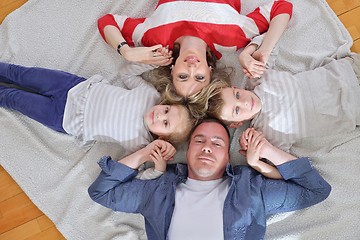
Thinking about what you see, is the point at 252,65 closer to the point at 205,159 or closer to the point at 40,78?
the point at 205,159

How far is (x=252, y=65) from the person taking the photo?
57.4 inches

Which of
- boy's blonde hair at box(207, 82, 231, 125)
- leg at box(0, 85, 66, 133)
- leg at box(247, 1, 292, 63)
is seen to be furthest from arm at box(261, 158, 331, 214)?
leg at box(0, 85, 66, 133)

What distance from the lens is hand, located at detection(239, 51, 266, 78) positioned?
1458 millimetres

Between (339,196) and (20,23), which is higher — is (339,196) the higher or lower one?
the lower one

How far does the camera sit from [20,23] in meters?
1.72

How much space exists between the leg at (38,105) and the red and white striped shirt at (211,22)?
1.21ft

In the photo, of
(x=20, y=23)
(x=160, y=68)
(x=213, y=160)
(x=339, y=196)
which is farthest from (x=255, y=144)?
(x=20, y=23)

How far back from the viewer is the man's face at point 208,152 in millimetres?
1360

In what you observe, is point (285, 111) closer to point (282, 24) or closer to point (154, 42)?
point (282, 24)

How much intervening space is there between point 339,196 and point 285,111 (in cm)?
30

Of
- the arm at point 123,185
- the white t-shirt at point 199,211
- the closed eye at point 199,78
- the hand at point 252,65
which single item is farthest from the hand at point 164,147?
the hand at point 252,65

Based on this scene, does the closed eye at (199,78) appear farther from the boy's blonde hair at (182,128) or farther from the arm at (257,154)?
the arm at (257,154)

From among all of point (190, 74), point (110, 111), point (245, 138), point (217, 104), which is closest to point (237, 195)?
point (245, 138)

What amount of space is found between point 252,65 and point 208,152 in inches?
12.3
